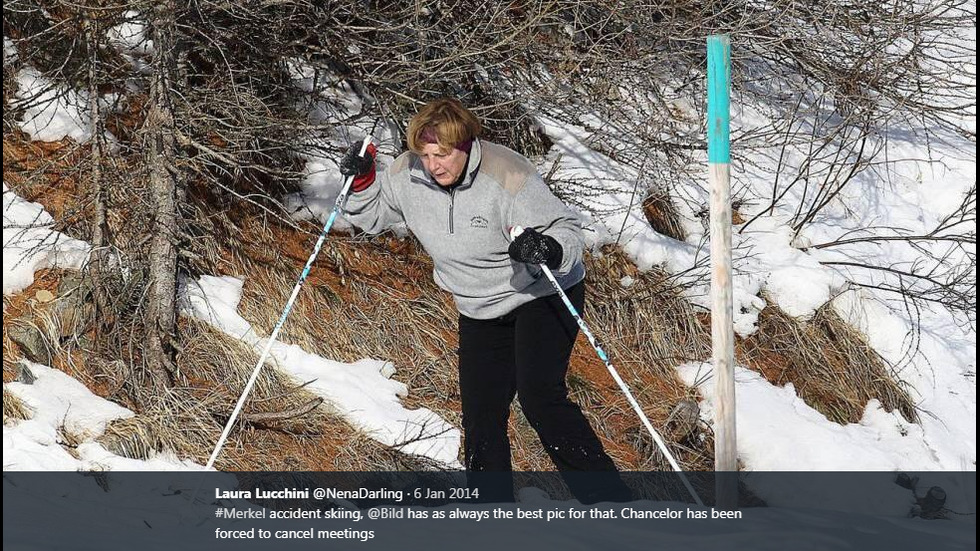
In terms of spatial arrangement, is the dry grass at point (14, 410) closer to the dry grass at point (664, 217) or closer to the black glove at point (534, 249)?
the black glove at point (534, 249)

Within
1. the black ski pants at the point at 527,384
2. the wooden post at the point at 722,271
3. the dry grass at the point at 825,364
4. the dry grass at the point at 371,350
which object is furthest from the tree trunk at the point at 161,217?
the dry grass at the point at 825,364

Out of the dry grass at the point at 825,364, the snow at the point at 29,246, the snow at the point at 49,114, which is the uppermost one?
the snow at the point at 49,114

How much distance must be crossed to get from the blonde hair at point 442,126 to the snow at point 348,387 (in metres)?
2.10

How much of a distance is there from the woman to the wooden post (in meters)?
0.51

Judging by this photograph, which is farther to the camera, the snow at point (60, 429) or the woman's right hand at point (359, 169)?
the snow at point (60, 429)

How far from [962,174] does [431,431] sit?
6.06m

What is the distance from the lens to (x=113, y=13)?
223 inches

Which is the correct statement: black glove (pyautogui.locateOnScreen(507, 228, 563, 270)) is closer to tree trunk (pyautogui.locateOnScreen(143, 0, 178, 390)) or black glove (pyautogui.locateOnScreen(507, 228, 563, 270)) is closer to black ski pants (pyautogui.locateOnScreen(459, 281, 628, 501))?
black ski pants (pyautogui.locateOnScreen(459, 281, 628, 501))

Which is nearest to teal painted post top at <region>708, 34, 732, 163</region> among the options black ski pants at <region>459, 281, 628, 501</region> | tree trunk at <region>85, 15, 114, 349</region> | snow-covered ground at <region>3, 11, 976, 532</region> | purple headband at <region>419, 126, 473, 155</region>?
black ski pants at <region>459, 281, 628, 501</region>

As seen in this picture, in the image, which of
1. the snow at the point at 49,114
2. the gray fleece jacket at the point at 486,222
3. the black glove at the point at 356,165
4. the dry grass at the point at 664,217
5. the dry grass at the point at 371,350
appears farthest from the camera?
the dry grass at the point at 664,217

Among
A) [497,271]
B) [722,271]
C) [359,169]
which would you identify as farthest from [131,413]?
[722,271]

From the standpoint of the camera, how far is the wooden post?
405 centimetres

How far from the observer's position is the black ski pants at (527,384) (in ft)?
14.3

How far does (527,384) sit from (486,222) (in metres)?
0.68
